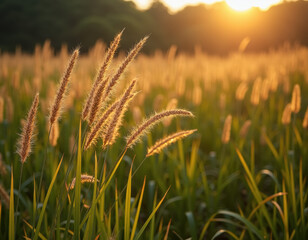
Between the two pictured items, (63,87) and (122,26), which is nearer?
(63,87)

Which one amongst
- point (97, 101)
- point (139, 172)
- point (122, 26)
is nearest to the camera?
point (97, 101)

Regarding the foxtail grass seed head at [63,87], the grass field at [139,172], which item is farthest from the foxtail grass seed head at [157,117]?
the foxtail grass seed head at [63,87]

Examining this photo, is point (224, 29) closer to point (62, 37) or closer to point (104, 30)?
point (104, 30)

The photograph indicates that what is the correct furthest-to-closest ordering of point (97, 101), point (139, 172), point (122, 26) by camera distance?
point (122, 26) → point (139, 172) → point (97, 101)

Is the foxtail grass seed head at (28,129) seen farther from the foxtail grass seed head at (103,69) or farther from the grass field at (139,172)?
the foxtail grass seed head at (103,69)

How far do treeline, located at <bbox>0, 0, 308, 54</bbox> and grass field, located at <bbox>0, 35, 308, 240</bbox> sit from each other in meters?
16.7

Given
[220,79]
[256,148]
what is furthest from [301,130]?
[220,79]

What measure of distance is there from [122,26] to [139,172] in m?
24.3

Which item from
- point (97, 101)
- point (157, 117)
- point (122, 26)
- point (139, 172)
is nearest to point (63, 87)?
point (97, 101)

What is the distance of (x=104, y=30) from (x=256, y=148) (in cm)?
2132

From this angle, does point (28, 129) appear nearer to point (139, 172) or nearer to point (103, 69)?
point (103, 69)

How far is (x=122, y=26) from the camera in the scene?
84.1 ft

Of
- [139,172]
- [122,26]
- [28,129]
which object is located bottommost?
[139,172]

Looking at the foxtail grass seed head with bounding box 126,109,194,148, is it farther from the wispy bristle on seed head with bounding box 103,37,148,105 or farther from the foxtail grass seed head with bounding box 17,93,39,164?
the foxtail grass seed head with bounding box 17,93,39,164
